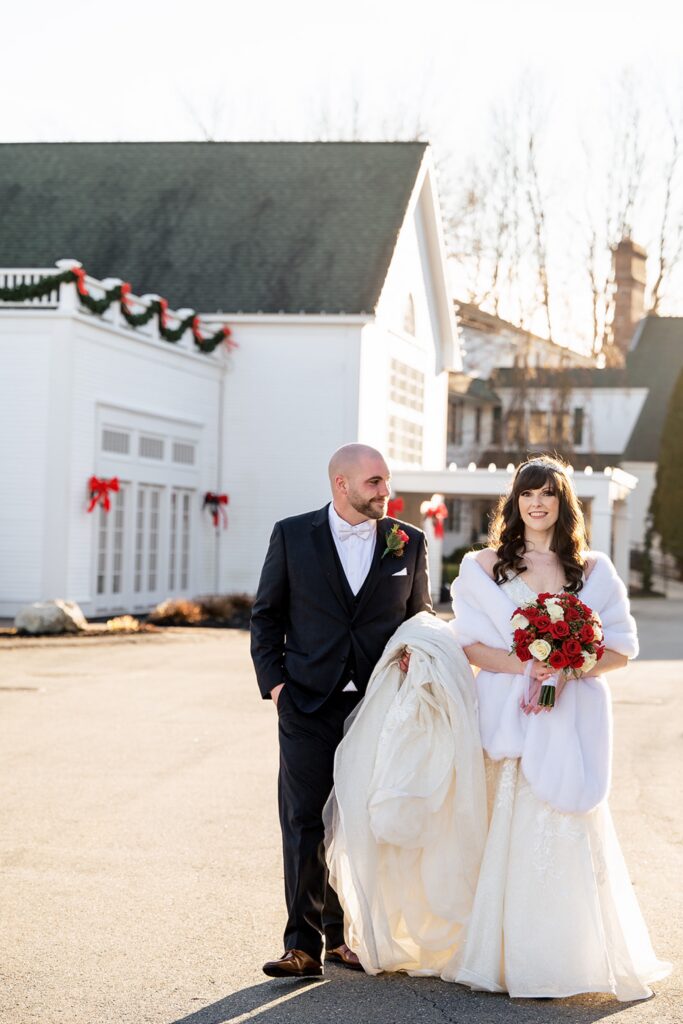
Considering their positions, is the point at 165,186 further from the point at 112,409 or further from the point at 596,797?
the point at 596,797

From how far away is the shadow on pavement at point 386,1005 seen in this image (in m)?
5.44

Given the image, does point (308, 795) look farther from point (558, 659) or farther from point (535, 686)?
point (558, 659)

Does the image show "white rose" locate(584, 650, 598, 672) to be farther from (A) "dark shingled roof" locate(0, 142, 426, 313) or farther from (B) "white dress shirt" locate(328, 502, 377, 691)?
(A) "dark shingled roof" locate(0, 142, 426, 313)

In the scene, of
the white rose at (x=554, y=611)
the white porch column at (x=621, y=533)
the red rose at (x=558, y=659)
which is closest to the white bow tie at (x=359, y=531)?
the white rose at (x=554, y=611)

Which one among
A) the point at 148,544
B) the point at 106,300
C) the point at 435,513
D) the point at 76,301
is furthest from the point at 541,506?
the point at 435,513

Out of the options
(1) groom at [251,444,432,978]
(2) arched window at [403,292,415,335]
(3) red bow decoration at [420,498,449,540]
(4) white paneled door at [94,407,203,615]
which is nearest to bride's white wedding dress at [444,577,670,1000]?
(1) groom at [251,444,432,978]

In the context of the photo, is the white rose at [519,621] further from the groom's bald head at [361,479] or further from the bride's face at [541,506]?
the groom's bald head at [361,479]

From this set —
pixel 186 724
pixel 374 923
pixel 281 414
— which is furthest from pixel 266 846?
pixel 281 414

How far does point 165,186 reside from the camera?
37.8 meters

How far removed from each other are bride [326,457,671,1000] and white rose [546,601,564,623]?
0.23 m

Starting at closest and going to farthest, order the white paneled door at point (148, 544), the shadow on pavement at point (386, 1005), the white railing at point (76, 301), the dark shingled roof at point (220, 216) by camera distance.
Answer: the shadow on pavement at point (386, 1005) < the white railing at point (76, 301) < the white paneled door at point (148, 544) < the dark shingled roof at point (220, 216)

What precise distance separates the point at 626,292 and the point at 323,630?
182 feet

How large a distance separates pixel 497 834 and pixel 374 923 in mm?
589

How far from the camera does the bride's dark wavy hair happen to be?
6.26 m
